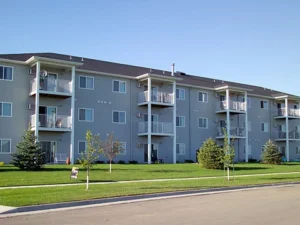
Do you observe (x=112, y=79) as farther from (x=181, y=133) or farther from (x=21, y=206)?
(x=21, y=206)

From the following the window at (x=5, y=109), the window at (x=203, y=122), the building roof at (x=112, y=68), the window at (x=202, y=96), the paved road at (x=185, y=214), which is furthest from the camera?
the window at (x=202, y=96)

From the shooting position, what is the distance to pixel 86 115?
36688 millimetres

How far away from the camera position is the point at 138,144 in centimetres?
3941

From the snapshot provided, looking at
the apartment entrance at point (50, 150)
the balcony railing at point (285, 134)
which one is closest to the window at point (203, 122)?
the balcony railing at point (285, 134)

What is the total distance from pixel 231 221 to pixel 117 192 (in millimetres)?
6447

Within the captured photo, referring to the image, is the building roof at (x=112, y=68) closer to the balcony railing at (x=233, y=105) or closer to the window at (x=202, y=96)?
the window at (x=202, y=96)

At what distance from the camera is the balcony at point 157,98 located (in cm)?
3906

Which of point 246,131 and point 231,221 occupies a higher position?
point 246,131

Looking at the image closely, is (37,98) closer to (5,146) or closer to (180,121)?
(5,146)

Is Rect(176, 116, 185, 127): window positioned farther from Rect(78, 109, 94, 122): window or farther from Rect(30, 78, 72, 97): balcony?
Rect(30, 78, 72, 97): balcony

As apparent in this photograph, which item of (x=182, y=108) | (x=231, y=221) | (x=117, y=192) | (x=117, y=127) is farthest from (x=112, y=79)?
(x=231, y=221)

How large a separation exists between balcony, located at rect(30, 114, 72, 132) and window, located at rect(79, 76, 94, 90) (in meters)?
3.85

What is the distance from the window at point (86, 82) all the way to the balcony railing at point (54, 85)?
2501mm

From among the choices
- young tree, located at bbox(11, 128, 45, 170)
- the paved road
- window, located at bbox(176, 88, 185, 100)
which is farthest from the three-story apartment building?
the paved road
